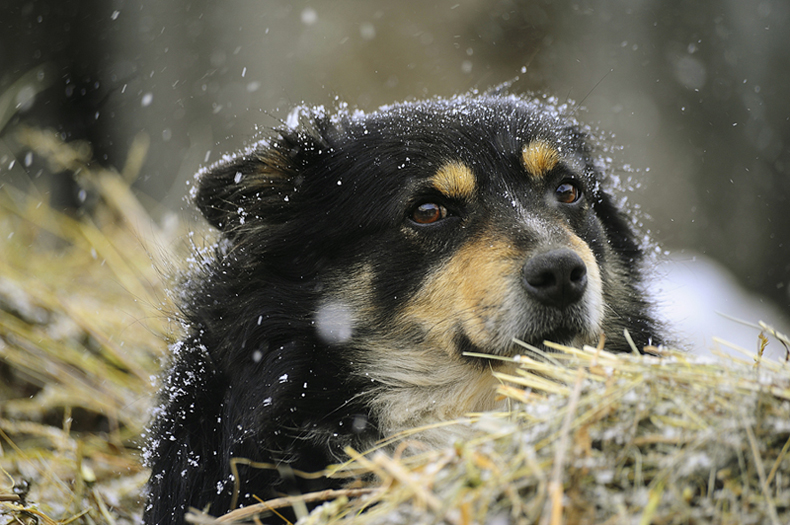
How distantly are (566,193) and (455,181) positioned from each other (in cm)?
56

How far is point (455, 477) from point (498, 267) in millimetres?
1046

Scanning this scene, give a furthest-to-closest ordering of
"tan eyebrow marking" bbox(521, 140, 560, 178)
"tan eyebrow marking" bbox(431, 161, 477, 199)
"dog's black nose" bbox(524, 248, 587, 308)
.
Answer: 1. "tan eyebrow marking" bbox(521, 140, 560, 178)
2. "tan eyebrow marking" bbox(431, 161, 477, 199)
3. "dog's black nose" bbox(524, 248, 587, 308)

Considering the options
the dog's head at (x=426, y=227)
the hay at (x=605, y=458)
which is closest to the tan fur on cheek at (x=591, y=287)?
the dog's head at (x=426, y=227)

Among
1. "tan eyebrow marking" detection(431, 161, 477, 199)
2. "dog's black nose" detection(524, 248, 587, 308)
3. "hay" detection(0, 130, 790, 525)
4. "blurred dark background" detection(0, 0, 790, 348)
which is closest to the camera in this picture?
"hay" detection(0, 130, 790, 525)

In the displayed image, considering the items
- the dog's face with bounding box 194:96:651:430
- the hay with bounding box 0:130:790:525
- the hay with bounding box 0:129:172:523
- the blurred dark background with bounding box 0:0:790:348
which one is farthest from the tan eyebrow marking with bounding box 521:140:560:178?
the blurred dark background with bounding box 0:0:790:348

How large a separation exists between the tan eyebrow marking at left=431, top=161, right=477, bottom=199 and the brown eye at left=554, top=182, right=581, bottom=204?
0.44 meters

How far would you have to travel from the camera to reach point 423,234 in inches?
102

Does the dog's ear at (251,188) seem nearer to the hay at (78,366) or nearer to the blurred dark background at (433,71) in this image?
the hay at (78,366)

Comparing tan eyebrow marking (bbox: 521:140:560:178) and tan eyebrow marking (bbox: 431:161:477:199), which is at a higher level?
tan eyebrow marking (bbox: 431:161:477:199)

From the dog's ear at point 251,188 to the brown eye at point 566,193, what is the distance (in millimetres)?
1159

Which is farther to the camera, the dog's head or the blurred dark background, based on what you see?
the blurred dark background

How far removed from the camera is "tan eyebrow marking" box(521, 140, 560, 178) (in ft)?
9.00

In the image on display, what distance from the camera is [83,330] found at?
4.26 m

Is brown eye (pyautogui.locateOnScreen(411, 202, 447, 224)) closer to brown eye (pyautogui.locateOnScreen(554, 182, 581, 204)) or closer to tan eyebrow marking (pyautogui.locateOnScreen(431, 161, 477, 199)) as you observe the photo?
tan eyebrow marking (pyautogui.locateOnScreen(431, 161, 477, 199))
